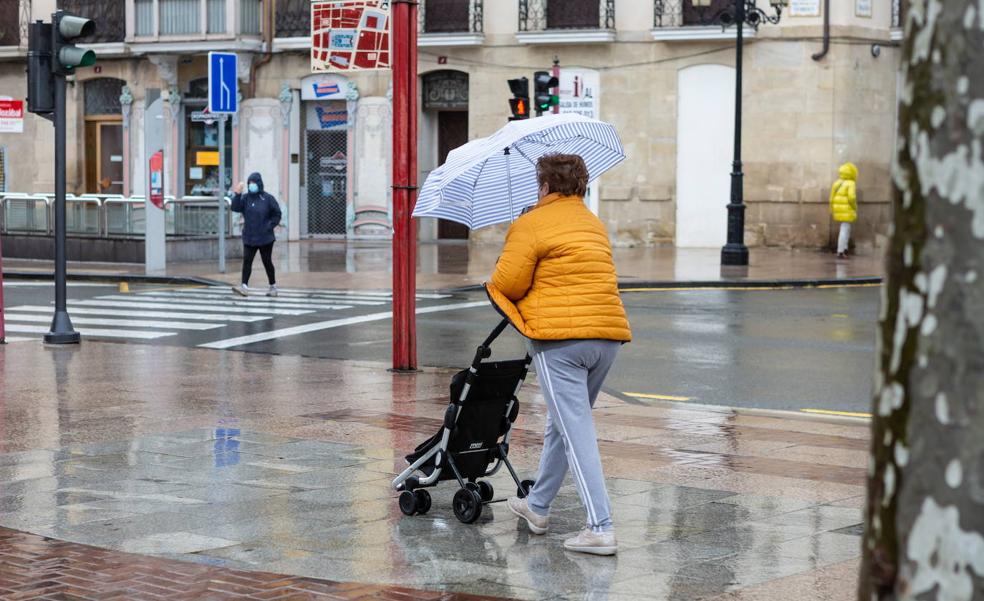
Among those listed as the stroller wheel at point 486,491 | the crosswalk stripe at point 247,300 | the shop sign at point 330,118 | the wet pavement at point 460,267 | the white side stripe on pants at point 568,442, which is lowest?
the crosswalk stripe at point 247,300

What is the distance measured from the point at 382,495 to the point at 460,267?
21.3m

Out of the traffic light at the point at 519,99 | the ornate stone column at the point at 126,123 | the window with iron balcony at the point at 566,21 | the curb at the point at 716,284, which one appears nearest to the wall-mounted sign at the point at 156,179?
the curb at the point at 716,284

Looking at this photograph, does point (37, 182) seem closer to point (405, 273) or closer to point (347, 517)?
point (405, 273)

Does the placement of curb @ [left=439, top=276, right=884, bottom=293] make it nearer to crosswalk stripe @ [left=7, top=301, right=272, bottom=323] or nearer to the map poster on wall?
crosswalk stripe @ [left=7, top=301, right=272, bottom=323]

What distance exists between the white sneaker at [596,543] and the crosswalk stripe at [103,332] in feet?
35.4

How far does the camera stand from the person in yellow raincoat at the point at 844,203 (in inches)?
1254

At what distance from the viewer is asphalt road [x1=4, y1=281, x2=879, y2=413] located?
13.3 meters

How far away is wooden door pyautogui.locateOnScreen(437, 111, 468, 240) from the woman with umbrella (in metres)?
32.3

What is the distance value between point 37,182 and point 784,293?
84.2 feet

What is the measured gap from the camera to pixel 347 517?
723 cm

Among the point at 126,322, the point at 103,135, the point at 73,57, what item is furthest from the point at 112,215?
the point at 73,57

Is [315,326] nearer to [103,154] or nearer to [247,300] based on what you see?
[247,300]

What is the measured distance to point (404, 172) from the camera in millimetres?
13156

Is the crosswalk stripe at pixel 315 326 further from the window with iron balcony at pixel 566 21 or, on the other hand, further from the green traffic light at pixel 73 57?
the window with iron balcony at pixel 566 21
